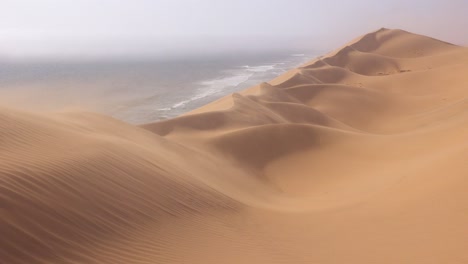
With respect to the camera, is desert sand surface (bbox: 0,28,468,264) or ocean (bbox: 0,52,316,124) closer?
desert sand surface (bbox: 0,28,468,264)

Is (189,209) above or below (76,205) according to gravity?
below

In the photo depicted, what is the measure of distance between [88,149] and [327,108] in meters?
20.2

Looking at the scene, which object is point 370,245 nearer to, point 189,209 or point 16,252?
point 189,209

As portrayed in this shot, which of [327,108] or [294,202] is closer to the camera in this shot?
[294,202]

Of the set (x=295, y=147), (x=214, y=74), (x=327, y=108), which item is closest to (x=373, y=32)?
(x=214, y=74)

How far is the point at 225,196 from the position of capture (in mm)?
8086

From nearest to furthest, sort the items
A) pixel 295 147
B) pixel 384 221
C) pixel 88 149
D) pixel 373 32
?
pixel 384 221 → pixel 88 149 → pixel 295 147 → pixel 373 32

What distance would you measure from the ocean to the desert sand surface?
48.1 ft

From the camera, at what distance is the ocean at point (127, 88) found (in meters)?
29.3

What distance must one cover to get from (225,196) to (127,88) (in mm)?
32591

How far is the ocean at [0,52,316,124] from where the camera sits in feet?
96.1

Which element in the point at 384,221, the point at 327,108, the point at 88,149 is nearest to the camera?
the point at 384,221

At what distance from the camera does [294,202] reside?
930 cm

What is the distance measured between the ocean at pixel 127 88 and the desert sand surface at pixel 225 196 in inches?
578
